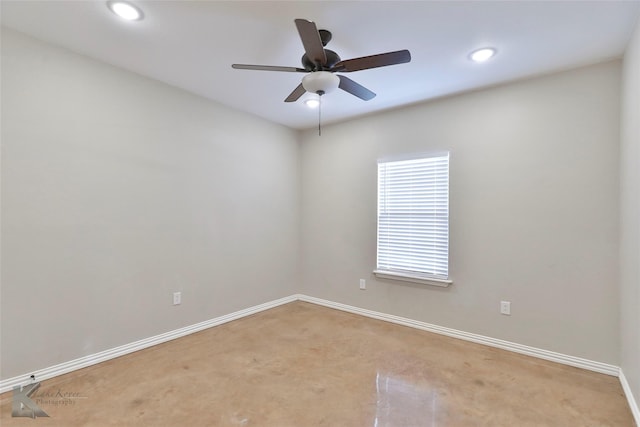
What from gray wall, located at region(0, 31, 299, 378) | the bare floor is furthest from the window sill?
gray wall, located at region(0, 31, 299, 378)

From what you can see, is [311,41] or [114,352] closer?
[311,41]

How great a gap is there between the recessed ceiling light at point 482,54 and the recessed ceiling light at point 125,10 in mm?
2436

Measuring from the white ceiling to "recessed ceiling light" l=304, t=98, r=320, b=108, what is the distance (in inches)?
16.5

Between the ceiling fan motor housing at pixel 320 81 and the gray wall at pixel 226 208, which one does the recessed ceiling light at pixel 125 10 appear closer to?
the gray wall at pixel 226 208

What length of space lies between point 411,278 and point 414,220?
67cm

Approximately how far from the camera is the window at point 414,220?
3.28m

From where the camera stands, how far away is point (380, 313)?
3715 mm

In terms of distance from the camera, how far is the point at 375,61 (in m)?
1.92

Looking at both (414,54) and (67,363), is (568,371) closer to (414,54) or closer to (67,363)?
(414,54)

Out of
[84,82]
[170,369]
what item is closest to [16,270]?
[170,369]

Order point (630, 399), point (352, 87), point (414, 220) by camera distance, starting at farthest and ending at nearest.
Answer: point (414, 220)
point (352, 87)
point (630, 399)

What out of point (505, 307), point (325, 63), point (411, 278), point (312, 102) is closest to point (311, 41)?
point (325, 63)

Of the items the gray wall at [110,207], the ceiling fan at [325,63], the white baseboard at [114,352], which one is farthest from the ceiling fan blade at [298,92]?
the white baseboard at [114,352]

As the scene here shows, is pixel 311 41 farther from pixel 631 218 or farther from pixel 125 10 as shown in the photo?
pixel 631 218
